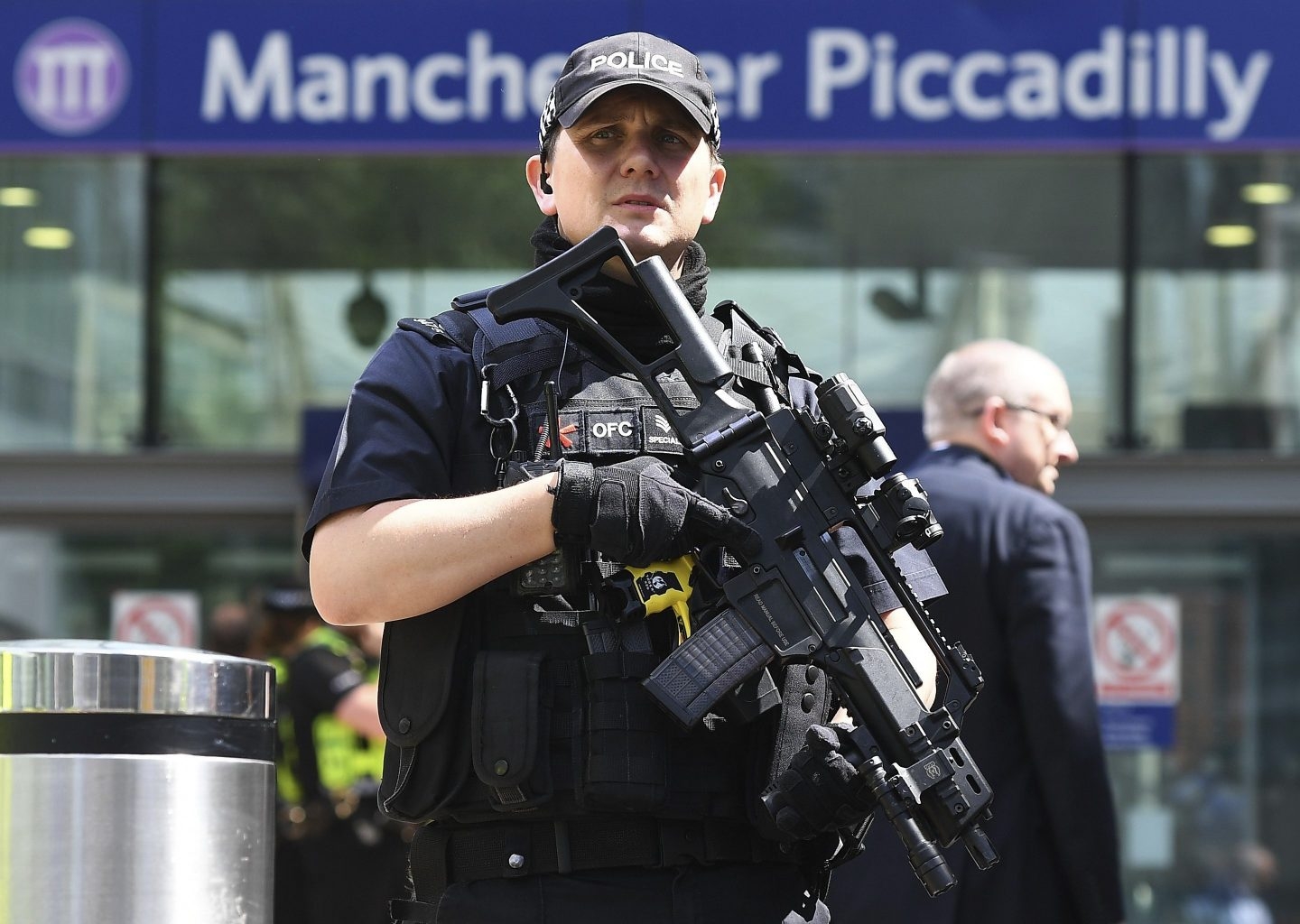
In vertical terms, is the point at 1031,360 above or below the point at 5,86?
below

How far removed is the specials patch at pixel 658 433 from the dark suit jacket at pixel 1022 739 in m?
1.48

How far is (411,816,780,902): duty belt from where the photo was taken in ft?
7.60

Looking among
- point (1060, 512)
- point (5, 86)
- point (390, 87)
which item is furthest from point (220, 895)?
point (5, 86)

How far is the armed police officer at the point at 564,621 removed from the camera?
2273 mm

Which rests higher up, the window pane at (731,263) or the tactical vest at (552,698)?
the window pane at (731,263)

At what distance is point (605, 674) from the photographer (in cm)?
234

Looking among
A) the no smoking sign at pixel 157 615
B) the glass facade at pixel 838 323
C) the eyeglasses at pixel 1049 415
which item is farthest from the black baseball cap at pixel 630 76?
the no smoking sign at pixel 157 615

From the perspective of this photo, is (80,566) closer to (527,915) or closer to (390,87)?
(390,87)

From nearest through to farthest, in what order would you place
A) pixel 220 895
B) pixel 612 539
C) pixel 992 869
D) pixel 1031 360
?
pixel 612 539, pixel 220 895, pixel 992 869, pixel 1031 360

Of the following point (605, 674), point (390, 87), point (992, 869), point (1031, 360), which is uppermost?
point (390, 87)

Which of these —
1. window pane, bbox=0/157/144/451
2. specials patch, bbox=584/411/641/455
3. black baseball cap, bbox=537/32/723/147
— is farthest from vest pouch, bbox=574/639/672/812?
window pane, bbox=0/157/144/451

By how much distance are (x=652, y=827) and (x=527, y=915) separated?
0.64 ft

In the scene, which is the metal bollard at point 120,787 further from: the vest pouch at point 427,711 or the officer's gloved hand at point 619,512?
the officer's gloved hand at point 619,512

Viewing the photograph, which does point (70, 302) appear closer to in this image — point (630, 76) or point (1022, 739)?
point (1022, 739)
